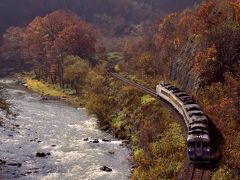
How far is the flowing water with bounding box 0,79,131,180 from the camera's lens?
5081 cm

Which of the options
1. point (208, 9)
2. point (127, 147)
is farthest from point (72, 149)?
point (208, 9)

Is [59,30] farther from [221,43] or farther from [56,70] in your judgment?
[221,43]

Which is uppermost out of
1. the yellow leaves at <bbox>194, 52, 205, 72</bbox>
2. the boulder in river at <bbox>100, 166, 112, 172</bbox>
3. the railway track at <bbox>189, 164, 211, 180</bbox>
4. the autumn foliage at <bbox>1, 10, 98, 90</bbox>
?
the autumn foliage at <bbox>1, 10, 98, 90</bbox>

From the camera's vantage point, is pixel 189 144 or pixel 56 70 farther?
pixel 56 70

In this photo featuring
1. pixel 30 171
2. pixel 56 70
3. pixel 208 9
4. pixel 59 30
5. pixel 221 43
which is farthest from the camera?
pixel 59 30

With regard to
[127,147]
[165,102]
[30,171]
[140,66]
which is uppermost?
[140,66]

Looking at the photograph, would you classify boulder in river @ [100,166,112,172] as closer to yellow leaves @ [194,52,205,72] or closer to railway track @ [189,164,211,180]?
railway track @ [189,164,211,180]

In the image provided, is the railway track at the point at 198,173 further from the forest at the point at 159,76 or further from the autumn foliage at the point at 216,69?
the autumn foliage at the point at 216,69

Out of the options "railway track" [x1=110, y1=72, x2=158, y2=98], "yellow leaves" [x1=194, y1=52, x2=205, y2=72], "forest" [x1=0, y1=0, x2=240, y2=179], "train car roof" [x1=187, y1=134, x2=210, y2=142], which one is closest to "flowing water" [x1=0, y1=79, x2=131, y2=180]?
"forest" [x1=0, y1=0, x2=240, y2=179]

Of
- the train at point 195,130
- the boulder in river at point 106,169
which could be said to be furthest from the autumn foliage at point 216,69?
the boulder in river at point 106,169

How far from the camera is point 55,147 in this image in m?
60.7

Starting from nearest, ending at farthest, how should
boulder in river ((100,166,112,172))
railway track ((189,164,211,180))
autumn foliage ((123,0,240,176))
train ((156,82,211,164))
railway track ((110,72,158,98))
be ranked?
1. railway track ((189,164,211,180))
2. train ((156,82,211,164))
3. autumn foliage ((123,0,240,176))
4. boulder in river ((100,166,112,172))
5. railway track ((110,72,158,98))

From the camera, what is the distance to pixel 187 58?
81125mm

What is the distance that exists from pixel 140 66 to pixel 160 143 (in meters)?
57.6
